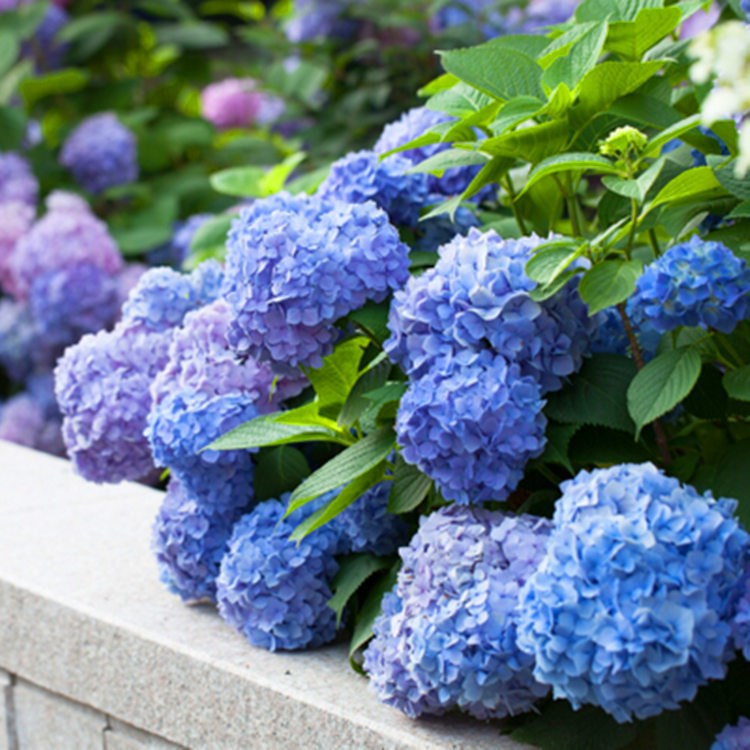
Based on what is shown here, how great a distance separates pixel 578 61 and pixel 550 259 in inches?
9.1

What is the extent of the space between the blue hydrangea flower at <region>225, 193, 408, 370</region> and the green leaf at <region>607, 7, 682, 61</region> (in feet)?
0.99

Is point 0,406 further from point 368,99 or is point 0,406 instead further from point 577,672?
point 577,672

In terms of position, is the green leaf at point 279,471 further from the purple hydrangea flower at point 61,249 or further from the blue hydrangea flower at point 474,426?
the purple hydrangea flower at point 61,249

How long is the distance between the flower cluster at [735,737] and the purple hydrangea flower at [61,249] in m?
2.00

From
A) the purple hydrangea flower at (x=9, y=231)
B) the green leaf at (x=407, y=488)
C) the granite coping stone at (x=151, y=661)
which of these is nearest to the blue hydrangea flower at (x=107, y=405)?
the granite coping stone at (x=151, y=661)

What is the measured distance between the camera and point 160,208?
3113 millimetres

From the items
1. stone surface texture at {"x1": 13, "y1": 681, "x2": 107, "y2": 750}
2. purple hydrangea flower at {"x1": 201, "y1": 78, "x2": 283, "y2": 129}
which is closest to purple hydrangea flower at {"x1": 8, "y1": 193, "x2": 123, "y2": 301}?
purple hydrangea flower at {"x1": 201, "y1": 78, "x2": 283, "y2": 129}

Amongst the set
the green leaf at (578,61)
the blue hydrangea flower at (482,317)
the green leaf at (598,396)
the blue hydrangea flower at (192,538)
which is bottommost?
the blue hydrangea flower at (192,538)

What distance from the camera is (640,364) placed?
3.96 ft

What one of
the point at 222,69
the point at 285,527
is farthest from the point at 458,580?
the point at 222,69

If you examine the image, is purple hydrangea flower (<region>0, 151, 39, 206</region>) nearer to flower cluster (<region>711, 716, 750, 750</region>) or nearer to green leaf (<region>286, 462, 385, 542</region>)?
green leaf (<region>286, 462, 385, 542</region>)

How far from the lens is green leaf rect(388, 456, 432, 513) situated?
49.7 inches

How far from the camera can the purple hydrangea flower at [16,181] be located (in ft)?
9.96

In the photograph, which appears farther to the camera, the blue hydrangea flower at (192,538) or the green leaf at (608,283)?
the blue hydrangea flower at (192,538)
